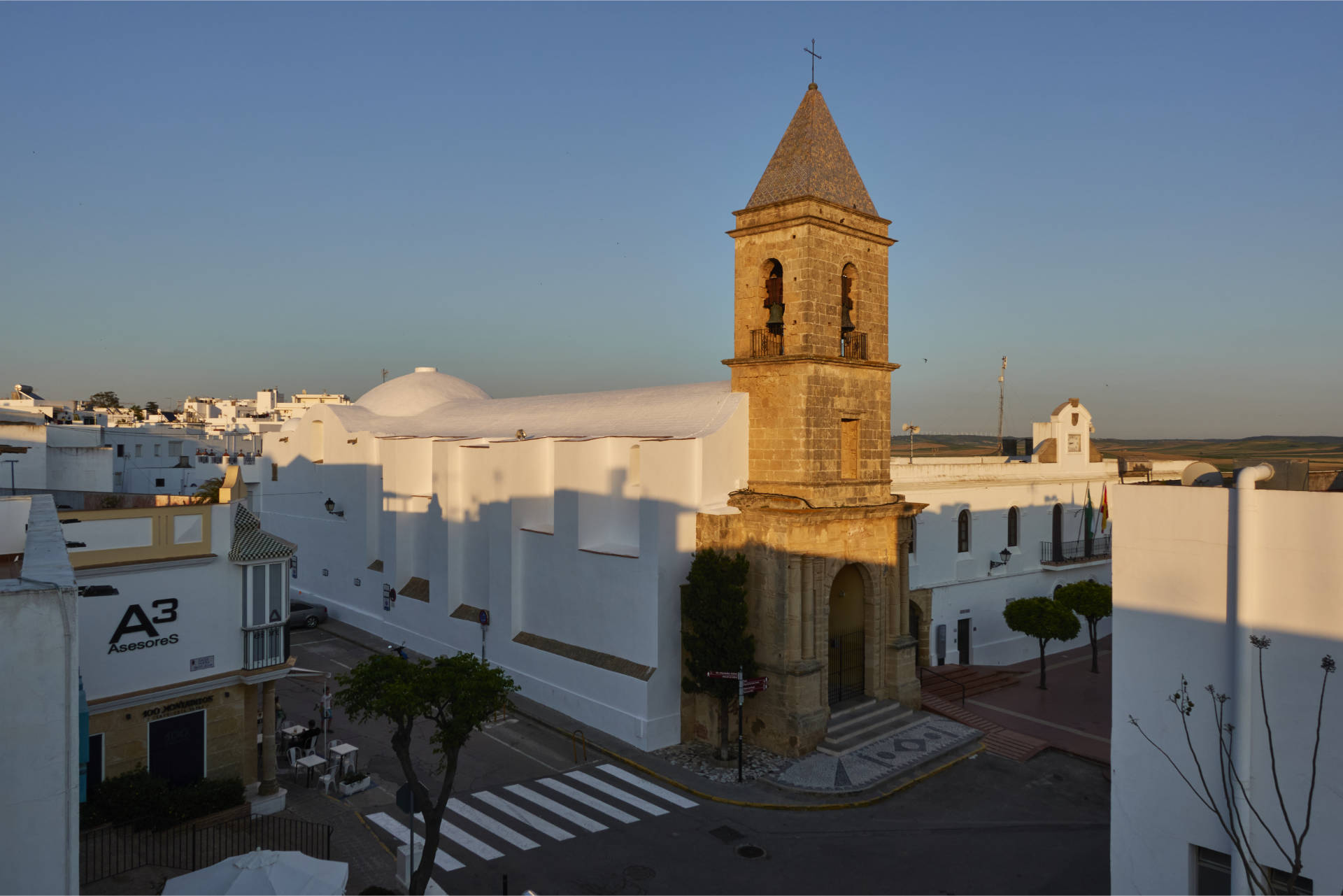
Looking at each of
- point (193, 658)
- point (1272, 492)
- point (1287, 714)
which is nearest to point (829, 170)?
point (1272, 492)

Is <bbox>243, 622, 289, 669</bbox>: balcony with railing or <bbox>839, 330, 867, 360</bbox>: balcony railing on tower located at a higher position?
<bbox>839, 330, 867, 360</bbox>: balcony railing on tower

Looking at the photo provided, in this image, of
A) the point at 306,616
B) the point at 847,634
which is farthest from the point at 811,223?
the point at 306,616

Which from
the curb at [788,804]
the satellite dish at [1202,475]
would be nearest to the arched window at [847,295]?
the curb at [788,804]

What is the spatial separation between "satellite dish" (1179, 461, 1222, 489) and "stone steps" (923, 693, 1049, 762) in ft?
39.5

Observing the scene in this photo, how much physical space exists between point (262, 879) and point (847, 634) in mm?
16086

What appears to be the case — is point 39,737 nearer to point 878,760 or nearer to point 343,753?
point 343,753

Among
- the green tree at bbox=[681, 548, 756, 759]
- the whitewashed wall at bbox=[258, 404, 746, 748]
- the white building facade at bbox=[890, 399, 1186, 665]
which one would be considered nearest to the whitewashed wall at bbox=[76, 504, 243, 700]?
the whitewashed wall at bbox=[258, 404, 746, 748]

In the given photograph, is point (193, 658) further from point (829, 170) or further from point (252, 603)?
point (829, 170)

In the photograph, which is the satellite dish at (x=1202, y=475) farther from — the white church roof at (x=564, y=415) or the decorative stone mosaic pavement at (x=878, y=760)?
the white church roof at (x=564, y=415)

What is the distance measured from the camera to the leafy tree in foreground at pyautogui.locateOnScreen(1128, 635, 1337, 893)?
921 cm

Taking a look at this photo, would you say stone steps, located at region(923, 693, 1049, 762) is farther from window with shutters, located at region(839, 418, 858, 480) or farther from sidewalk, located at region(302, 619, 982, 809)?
window with shutters, located at region(839, 418, 858, 480)

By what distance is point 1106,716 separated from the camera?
24.5 meters

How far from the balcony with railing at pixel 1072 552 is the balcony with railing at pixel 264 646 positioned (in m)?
26.6

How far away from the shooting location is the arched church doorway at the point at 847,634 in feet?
76.5
